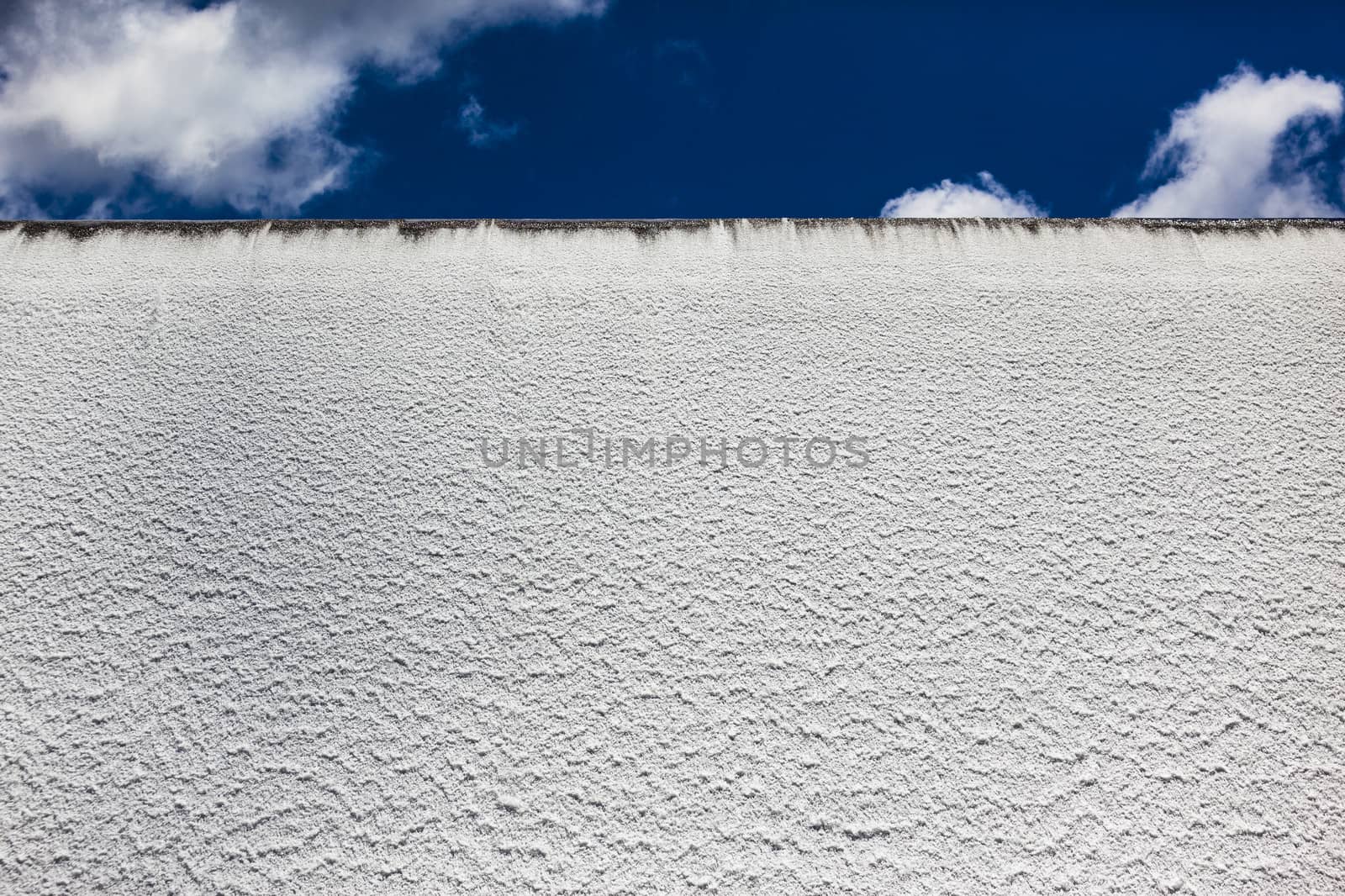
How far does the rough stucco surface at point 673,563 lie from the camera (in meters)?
1.52

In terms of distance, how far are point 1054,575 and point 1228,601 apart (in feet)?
1.49

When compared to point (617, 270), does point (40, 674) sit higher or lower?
lower

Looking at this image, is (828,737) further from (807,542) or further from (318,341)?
(318,341)

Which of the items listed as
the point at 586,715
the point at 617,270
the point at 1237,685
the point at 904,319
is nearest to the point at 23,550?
the point at 586,715

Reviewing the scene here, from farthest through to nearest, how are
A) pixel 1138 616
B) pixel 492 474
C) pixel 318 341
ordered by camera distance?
pixel 318 341 < pixel 492 474 < pixel 1138 616

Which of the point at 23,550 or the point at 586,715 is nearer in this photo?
the point at 586,715

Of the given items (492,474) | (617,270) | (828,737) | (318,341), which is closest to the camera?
(828,737)

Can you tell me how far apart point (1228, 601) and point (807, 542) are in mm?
1111

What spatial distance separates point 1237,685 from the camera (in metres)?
1.68

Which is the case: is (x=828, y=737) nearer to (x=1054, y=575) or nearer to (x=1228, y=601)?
(x=1054, y=575)

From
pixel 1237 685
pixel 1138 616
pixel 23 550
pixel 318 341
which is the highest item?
pixel 318 341

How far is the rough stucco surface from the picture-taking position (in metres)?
1.52

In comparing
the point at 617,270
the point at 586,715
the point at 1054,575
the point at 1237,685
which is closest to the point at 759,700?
the point at 586,715

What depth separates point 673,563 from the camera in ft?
5.91
